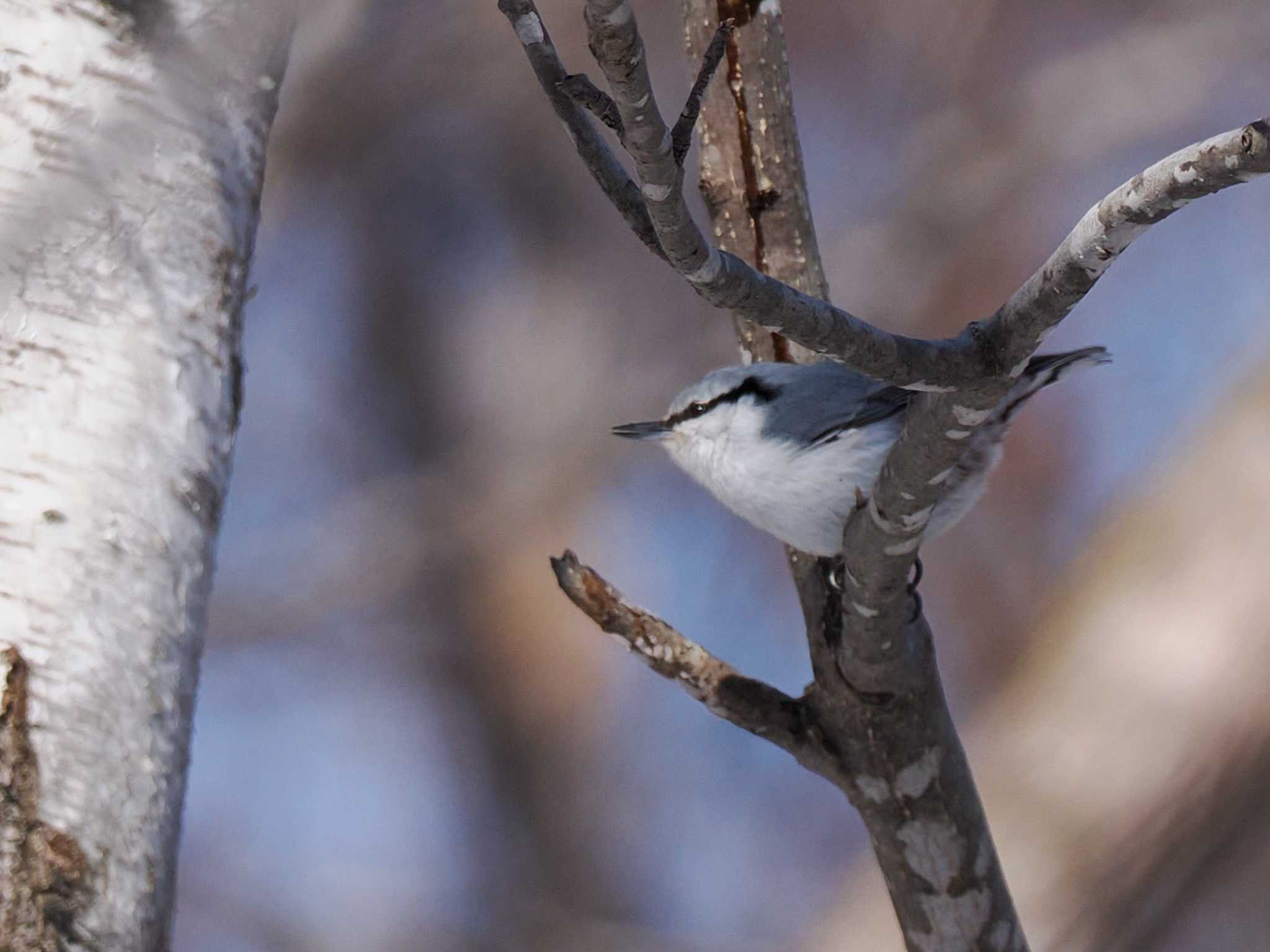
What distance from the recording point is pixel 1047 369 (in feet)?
3.27

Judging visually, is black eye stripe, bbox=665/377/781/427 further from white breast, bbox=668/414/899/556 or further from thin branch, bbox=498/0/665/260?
thin branch, bbox=498/0/665/260

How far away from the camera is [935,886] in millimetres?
1085

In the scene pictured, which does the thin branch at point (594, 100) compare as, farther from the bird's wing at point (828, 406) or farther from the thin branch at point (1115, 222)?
the bird's wing at point (828, 406)

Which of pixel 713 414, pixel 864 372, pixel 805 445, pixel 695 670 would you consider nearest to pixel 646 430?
pixel 713 414

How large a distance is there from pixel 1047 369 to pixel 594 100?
591 mm

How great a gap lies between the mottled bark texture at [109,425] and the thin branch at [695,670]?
0.40 metres

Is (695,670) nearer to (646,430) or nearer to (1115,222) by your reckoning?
(646,430)

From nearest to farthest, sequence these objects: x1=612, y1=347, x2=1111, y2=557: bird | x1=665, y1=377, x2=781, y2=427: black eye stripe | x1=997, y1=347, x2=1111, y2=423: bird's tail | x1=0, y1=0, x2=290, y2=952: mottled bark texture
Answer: x1=0, y1=0, x2=290, y2=952: mottled bark texture, x1=997, y1=347, x2=1111, y2=423: bird's tail, x1=612, y1=347, x2=1111, y2=557: bird, x1=665, y1=377, x2=781, y2=427: black eye stripe

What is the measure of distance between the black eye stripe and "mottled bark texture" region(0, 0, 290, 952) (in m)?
0.67

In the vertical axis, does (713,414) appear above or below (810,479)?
above

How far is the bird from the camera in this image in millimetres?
1197

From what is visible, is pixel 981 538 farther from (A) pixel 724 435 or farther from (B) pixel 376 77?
(B) pixel 376 77

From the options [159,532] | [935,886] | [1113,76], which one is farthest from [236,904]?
[1113,76]

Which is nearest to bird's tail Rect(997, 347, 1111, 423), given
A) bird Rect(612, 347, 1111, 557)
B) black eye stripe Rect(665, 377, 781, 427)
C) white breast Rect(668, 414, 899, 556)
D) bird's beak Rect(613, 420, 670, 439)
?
bird Rect(612, 347, 1111, 557)
